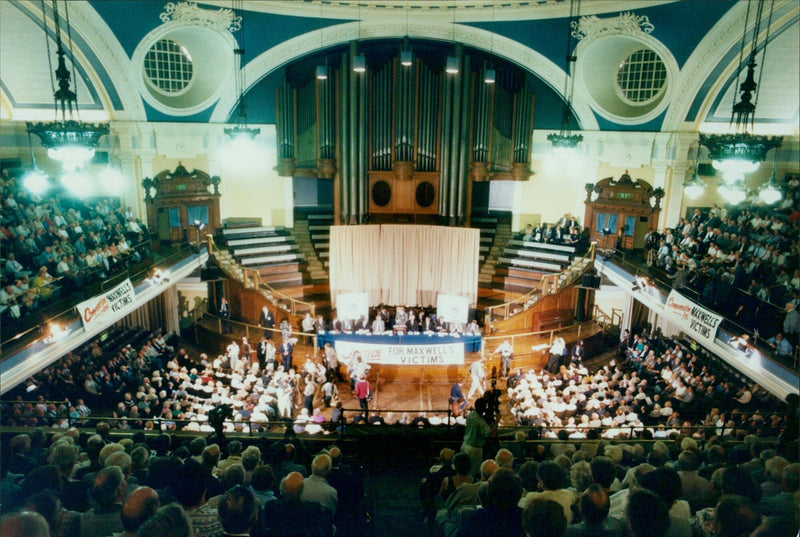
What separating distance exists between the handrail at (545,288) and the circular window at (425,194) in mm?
3980

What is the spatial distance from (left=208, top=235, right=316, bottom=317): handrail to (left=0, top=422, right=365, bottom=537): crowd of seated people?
10166mm

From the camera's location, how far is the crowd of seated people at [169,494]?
313cm

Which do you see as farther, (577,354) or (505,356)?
(577,354)

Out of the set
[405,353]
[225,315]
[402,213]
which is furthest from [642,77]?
[225,315]

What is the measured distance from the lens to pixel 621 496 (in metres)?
4.07

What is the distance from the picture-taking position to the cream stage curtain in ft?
54.0

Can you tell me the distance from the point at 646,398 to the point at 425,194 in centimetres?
900

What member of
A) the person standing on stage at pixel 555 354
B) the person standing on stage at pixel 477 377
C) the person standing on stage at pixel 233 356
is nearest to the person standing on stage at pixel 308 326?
the person standing on stage at pixel 233 356

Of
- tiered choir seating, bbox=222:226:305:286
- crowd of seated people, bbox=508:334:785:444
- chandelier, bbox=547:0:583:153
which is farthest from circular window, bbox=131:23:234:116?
crowd of seated people, bbox=508:334:785:444

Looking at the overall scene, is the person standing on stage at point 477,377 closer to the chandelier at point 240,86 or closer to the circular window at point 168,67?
the chandelier at point 240,86

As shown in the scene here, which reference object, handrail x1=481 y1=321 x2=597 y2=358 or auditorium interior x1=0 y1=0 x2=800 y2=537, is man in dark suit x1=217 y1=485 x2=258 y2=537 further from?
handrail x1=481 y1=321 x2=597 y2=358

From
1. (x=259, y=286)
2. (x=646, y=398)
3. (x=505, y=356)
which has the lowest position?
(x=505, y=356)

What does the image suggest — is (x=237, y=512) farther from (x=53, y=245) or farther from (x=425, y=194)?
(x=425, y=194)

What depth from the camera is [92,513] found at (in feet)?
12.0
